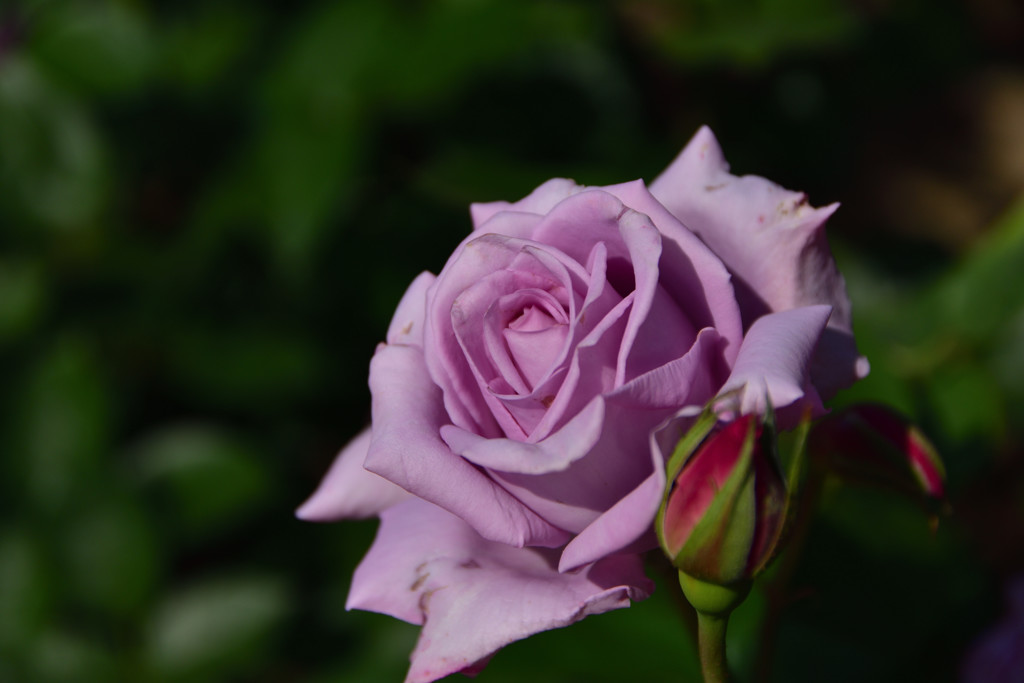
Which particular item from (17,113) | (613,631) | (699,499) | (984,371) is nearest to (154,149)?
(17,113)

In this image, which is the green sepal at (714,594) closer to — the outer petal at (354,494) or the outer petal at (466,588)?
the outer petal at (466,588)

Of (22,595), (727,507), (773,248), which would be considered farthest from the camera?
(22,595)

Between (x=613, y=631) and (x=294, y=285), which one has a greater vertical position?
(x=294, y=285)

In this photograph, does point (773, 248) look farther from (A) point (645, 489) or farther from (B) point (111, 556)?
(B) point (111, 556)

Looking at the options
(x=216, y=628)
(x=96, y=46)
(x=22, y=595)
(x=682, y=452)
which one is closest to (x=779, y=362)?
(x=682, y=452)

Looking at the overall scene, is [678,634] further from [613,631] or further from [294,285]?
[294,285]

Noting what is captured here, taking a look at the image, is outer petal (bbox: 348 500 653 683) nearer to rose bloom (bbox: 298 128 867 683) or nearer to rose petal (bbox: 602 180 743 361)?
rose bloom (bbox: 298 128 867 683)

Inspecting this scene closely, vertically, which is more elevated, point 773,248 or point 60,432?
point 773,248
